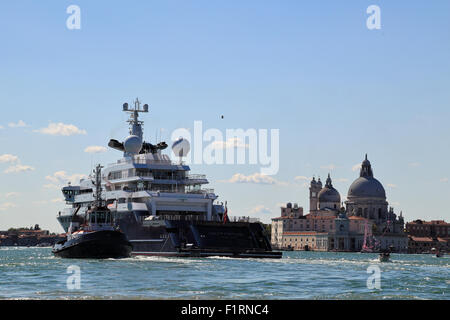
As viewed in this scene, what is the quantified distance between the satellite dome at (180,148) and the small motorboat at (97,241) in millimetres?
18587

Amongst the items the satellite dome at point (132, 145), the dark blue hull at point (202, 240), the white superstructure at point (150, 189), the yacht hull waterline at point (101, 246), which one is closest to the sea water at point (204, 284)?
the yacht hull waterline at point (101, 246)

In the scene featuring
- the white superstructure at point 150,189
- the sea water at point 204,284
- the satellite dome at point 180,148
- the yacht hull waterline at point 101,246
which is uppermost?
the satellite dome at point 180,148

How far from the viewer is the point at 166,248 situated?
73.3m

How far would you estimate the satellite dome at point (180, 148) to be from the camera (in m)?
89.2

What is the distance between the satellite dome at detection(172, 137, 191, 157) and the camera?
3511 inches

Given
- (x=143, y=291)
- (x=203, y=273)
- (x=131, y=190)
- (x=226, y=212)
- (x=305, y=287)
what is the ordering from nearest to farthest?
(x=143, y=291), (x=305, y=287), (x=203, y=273), (x=226, y=212), (x=131, y=190)

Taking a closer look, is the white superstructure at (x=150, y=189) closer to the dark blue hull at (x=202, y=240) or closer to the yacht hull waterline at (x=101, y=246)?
the dark blue hull at (x=202, y=240)

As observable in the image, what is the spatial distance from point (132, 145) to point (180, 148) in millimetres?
6698

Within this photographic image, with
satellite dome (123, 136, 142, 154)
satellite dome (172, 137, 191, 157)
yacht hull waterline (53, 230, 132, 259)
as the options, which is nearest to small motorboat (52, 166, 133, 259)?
yacht hull waterline (53, 230, 132, 259)

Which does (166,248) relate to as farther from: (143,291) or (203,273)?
(143,291)

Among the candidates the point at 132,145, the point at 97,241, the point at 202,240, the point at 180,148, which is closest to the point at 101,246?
the point at 97,241

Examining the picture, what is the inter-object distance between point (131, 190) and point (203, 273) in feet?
121

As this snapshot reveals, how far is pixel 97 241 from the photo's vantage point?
67.2m
